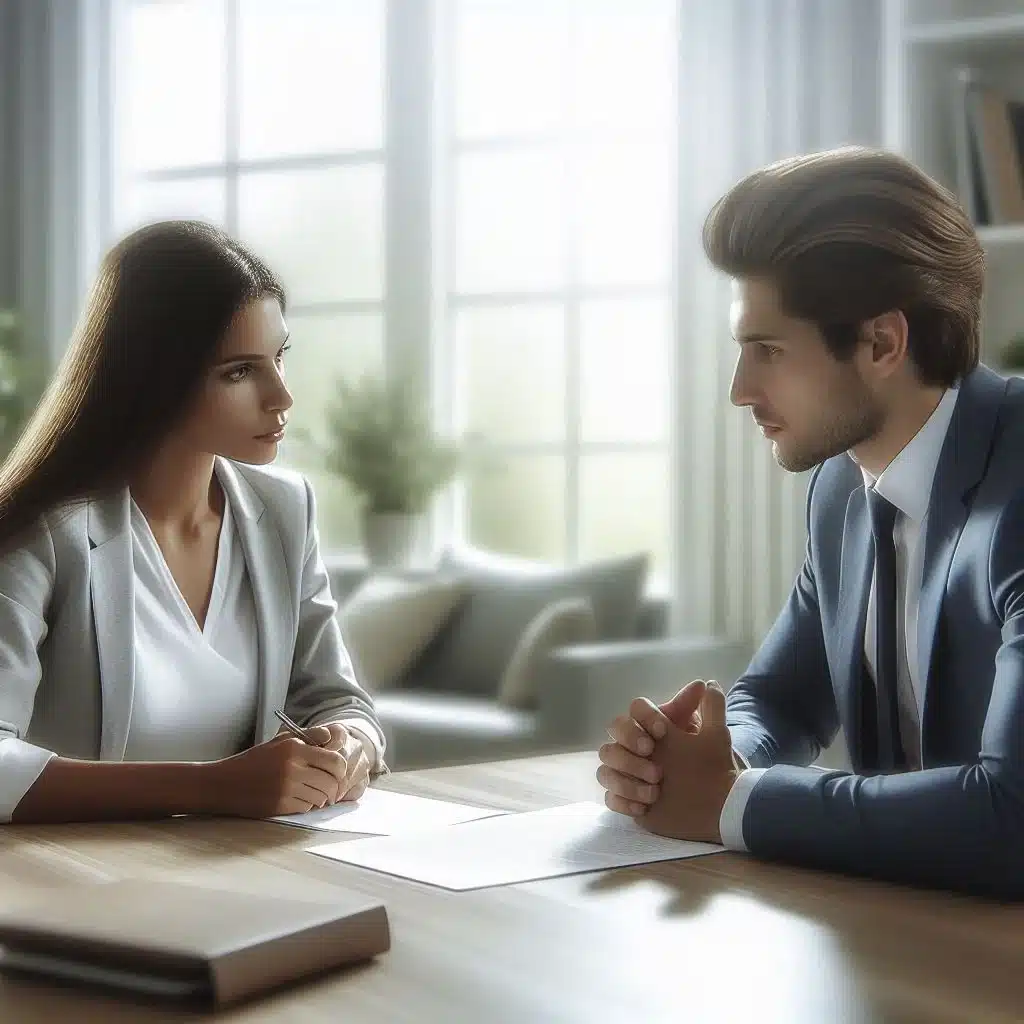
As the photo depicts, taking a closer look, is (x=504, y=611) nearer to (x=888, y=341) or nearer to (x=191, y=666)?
(x=191, y=666)

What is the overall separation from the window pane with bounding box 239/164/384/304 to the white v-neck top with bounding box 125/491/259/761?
3296 mm

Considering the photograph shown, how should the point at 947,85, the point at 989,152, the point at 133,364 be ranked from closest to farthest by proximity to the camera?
the point at 133,364
the point at 989,152
the point at 947,85

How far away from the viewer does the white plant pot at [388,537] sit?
463cm

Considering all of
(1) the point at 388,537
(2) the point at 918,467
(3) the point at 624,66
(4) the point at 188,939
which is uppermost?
(3) the point at 624,66

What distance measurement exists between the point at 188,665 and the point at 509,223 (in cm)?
329

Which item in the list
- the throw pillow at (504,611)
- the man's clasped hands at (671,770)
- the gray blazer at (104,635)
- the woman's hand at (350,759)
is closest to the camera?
the man's clasped hands at (671,770)

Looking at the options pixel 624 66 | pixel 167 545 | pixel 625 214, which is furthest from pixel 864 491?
pixel 624 66

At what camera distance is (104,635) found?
171 cm

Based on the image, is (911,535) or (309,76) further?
(309,76)

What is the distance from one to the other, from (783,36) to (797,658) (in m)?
2.79

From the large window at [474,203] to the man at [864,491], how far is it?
2.70 m

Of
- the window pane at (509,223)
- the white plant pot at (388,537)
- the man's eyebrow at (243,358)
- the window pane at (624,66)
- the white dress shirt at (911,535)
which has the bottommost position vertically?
the white plant pot at (388,537)

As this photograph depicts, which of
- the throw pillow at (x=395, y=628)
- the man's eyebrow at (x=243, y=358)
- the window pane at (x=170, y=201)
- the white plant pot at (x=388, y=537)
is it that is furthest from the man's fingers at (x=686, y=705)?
the window pane at (x=170, y=201)

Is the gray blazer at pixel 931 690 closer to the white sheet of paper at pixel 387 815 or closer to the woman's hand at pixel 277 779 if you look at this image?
the white sheet of paper at pixel 387 815
